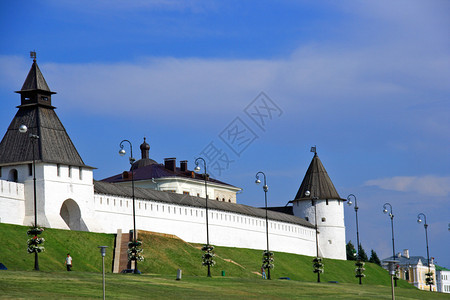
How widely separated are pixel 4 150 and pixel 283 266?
25630mm

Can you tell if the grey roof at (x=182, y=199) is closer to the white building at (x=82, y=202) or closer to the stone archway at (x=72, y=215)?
the white building at (x=82, y=202)

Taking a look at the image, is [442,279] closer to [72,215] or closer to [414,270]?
[414,270]

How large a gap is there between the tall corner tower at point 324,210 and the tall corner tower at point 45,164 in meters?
38.4

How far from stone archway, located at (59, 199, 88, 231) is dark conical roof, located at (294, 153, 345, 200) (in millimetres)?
39615

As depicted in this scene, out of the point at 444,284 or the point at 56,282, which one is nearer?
the point at 56,282

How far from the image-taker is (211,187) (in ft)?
321

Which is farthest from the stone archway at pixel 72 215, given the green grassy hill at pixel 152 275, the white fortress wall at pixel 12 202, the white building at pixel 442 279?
the white building at pixel 442 279

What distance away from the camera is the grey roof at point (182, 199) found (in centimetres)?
6164

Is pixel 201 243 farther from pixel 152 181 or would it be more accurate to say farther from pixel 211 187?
pixel 211 187

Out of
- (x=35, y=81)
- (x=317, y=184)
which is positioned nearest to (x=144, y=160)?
(x=317, y=184)

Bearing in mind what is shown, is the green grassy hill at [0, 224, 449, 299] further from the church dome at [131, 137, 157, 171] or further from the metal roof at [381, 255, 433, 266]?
the metal roof at [381, 255, 433, 266]

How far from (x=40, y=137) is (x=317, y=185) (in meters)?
43.4

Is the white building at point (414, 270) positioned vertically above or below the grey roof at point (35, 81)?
below

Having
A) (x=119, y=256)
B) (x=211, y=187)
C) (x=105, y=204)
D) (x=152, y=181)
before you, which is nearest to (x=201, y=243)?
(x=105, y=204)
